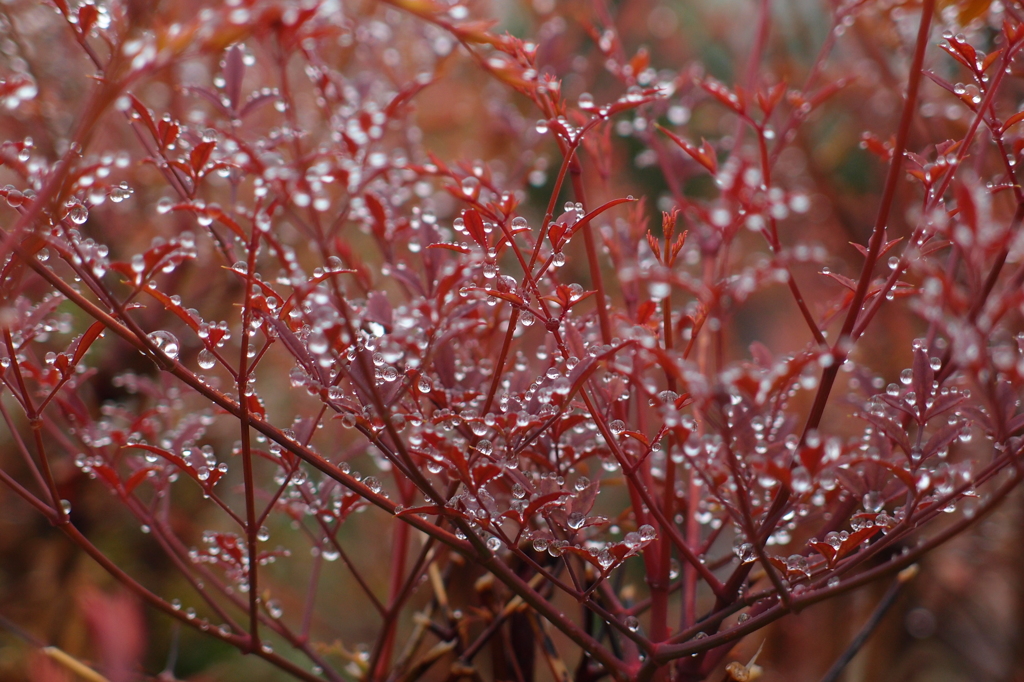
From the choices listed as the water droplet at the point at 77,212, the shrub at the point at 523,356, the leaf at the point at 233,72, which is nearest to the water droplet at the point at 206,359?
the shrub at the point at 523,356

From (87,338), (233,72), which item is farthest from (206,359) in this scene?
(233,72)

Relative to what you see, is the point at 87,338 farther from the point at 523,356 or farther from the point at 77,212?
the point at 523,356

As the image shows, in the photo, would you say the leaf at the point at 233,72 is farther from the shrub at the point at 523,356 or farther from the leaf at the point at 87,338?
the leaf at the point at 87,338

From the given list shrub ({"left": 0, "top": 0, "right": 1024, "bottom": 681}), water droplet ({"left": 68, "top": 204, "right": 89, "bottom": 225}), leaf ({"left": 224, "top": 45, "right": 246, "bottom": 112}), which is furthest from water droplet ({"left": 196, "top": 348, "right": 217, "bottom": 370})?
leaf ({"left": 224, "top": 45, "right": 246, "bottom": 112})

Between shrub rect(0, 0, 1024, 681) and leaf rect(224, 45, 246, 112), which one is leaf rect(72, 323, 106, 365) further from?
leaf rect(224, 45, 246, 112)

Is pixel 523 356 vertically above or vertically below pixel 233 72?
below

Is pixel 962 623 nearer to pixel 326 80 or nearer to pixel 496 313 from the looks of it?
pixel 496 313

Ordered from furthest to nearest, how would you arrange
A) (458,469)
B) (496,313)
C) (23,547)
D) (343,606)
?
(343,606)
(23,547)
(496,313)
(458,469)

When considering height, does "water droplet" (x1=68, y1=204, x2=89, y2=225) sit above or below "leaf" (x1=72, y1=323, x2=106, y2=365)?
above

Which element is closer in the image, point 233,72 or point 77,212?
point 77,212

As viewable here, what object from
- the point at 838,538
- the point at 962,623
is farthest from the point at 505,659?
the point at 962,623

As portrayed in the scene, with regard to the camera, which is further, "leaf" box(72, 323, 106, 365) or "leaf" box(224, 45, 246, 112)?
"leaf" box(224, 45, 246, 112)
